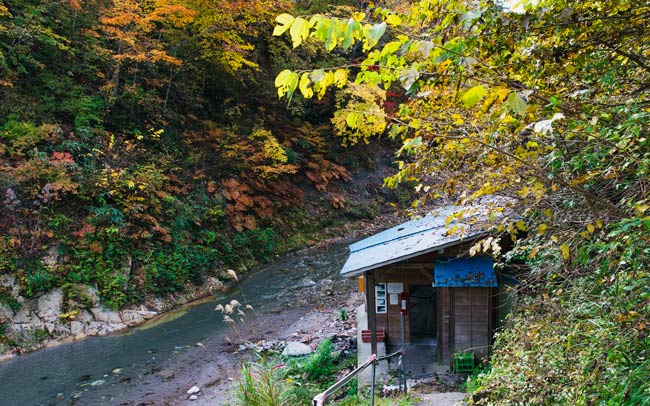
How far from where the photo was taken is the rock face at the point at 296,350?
9.52 m

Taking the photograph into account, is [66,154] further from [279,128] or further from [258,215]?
[279,128]

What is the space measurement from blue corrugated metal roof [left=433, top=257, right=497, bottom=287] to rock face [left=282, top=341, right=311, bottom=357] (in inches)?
137

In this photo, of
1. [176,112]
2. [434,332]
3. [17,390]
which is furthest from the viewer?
[176,112]

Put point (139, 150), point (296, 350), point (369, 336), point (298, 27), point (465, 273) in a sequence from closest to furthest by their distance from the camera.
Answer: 1. point (298, 27)
2. point (465, 273)
3. point (296, 350)
4. point (369, 336)
5. point (139, 150)

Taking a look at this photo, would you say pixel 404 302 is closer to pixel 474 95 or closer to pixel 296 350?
pixel 296 350

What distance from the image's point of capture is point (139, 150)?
1448 cm

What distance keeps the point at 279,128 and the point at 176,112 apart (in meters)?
5.11

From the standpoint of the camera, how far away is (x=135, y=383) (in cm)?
870

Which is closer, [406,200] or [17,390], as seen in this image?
[17,390]

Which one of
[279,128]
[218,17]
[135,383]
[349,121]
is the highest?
[218,17]

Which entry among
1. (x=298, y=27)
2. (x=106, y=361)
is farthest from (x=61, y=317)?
(x=298, y=27)

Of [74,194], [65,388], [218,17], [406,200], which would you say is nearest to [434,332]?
[65,388]

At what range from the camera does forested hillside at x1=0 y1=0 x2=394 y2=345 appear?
1134cm

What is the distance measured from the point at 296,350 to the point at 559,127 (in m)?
7.99
